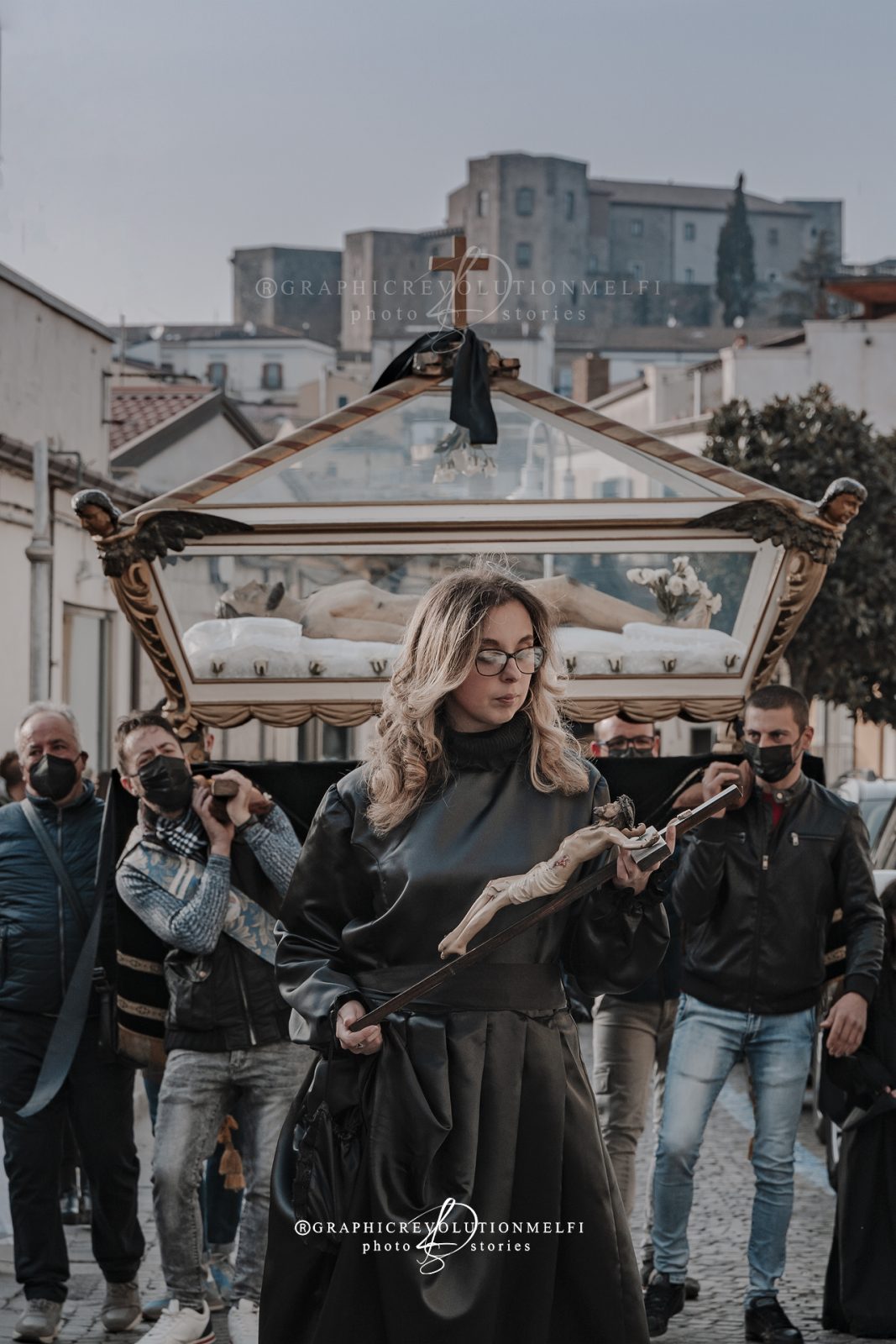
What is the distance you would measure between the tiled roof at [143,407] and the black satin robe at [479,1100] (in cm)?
2530

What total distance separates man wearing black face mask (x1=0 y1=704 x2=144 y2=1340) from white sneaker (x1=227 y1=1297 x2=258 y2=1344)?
82 centimetres

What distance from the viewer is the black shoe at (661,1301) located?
6.20 m

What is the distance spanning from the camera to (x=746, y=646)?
698 centimetres

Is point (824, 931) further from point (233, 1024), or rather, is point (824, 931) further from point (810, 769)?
point (233, 1024)

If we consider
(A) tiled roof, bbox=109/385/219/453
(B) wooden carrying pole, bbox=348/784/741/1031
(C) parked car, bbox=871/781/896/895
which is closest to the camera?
(B) wooden carrying pole, bbox=348/784/741/1031

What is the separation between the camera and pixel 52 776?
668 cm

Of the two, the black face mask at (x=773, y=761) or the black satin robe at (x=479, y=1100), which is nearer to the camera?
the black satin robe at (x=479, y=1100)

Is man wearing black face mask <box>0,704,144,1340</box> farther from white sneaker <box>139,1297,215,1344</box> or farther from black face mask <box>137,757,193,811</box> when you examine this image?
black face mask <box>137,757,193,811</box>

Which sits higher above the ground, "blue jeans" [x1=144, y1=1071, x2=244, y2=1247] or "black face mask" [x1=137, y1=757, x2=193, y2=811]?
"black face mask" [x1=137, y1=757, x2=193, y2=811]

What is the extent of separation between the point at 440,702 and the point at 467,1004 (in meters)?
0.63

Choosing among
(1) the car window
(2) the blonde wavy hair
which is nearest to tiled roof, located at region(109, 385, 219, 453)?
(1) the car window

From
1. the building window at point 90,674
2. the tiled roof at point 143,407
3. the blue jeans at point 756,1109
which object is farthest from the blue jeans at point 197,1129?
the tiled roof at point 143,407

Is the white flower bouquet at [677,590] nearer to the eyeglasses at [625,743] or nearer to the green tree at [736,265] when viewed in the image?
the eyeglasses at [625,743]

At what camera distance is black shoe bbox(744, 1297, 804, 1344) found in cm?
598
